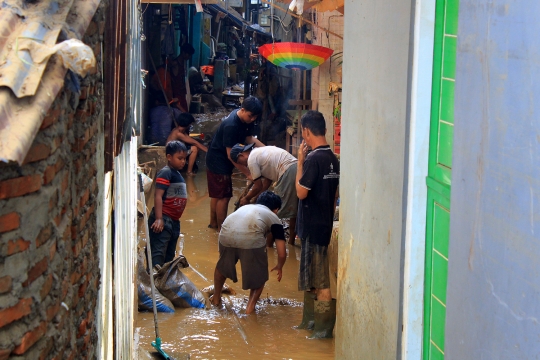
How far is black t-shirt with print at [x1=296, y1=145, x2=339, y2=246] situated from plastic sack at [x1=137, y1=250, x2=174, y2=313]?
1.63 m

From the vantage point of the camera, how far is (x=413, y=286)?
3334mm

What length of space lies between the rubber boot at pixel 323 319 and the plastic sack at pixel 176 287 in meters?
1.31

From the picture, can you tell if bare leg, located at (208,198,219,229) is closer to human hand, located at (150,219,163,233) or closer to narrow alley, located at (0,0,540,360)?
narrow alley, located at (0,0,540,360)

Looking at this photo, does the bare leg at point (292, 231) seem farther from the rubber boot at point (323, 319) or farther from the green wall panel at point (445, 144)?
the green wall panel at point (445, 144)

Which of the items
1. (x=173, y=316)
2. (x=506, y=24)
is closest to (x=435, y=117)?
(x=506, y=24)

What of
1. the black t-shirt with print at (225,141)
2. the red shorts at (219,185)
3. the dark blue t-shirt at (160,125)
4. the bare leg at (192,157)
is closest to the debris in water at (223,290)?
the red shorts at (219,185)

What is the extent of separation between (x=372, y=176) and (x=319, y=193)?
2041 millimetres

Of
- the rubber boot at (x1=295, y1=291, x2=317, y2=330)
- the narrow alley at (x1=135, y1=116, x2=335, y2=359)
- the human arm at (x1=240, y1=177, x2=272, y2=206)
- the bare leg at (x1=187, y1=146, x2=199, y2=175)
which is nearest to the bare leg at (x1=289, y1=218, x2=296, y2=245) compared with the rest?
the human arm at (x1=240, y1=177, x2=272, y2=206)

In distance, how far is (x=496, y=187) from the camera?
7.09 ft

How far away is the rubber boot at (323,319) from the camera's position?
6.09 meters

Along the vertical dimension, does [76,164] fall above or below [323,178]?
above

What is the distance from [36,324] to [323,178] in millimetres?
4258

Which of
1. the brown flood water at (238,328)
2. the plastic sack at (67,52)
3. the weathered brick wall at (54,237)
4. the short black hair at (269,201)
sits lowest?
the brown flood water at (238,328)

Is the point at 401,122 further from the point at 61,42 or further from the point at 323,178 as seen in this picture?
the point at 323,178
